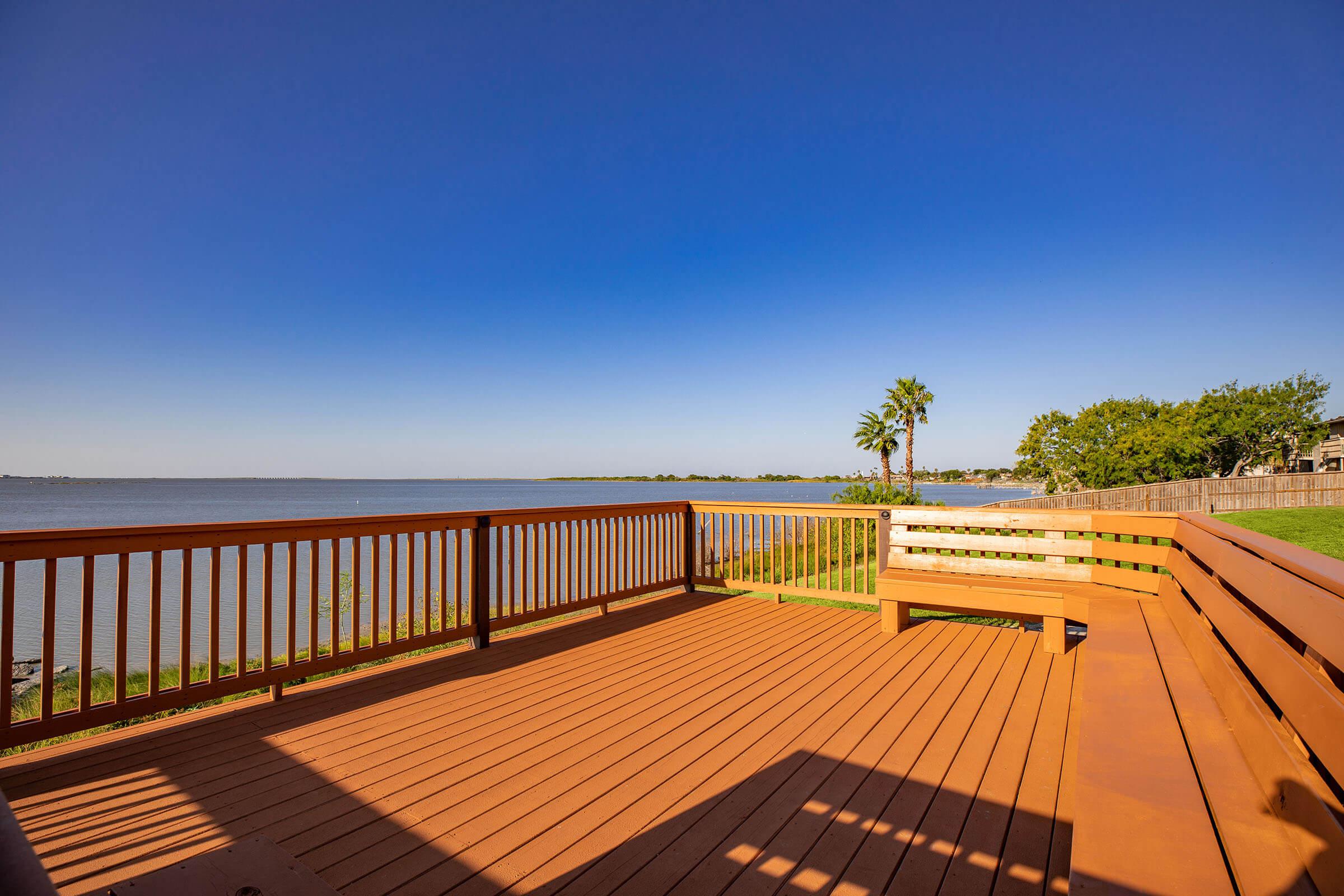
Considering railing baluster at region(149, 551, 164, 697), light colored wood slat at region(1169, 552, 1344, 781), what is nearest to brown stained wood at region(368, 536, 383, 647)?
railing baluster at region(149, 551, 164, 697)

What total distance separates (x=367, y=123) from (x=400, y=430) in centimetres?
2214

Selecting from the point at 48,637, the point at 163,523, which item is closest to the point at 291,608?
the point at 48,637

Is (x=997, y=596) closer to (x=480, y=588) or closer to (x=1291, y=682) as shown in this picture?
(x=1291, y=682)

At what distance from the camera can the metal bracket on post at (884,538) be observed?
15.1ft

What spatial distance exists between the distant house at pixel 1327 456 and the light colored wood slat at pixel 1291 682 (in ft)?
101

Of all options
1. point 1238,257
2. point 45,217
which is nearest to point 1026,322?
point 1238,257

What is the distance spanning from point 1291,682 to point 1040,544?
2.87 m

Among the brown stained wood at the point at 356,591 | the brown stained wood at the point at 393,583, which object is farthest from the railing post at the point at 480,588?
the brown stained wood at the point at 356,591

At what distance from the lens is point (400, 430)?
28.8 metres

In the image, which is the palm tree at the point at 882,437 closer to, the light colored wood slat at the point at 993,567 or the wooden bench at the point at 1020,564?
the wooden bench at the point at 1020,564

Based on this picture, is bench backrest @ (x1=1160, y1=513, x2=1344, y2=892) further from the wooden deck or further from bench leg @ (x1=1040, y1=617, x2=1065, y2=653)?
bench leg @ (x1=1040, y1=617, x2=1065, y2=653)

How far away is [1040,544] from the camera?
3.81 meters

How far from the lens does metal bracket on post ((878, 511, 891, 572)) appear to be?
15.1ft

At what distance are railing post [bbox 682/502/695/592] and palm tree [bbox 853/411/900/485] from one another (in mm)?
21298
